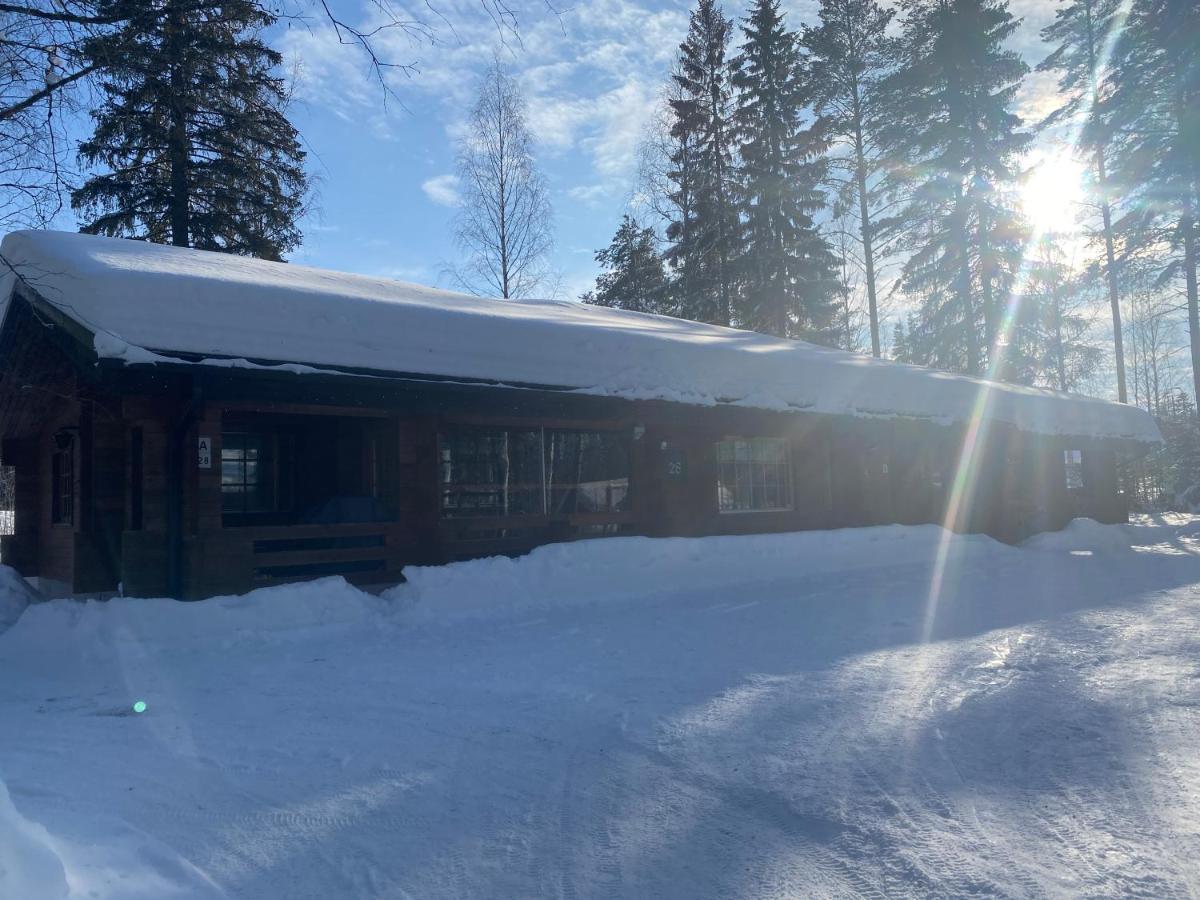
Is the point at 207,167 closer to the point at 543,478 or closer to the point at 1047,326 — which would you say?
the point at 543,478

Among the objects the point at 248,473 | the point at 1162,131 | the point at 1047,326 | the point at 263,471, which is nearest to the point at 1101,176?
the point at 1162,131

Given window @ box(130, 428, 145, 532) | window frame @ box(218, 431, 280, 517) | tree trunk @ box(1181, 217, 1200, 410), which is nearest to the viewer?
window @ box(130, 428, 145, 532)

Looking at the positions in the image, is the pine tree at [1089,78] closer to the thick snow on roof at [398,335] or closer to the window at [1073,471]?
the window at [1073,471]

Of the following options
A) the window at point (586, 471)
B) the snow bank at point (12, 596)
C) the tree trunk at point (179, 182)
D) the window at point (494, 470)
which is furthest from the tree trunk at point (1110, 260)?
the snow bank at point (12, 596)

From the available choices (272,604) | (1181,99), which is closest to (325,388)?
(272,604)

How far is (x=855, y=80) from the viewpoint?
96.7ft

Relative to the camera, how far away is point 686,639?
7.98 metres

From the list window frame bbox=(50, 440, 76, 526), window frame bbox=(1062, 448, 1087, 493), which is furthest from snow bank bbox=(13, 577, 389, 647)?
window frame bbox=(1062, 448, 1087, 493)

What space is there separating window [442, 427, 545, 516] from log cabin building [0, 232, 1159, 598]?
3cm

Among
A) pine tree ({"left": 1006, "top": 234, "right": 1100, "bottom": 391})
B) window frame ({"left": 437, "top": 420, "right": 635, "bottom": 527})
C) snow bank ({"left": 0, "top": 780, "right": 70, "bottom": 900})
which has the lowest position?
snow bank ({"left": 0, "top": 780, "right": 70, "bottom": 900})

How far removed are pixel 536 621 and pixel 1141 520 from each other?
2111 centimetres

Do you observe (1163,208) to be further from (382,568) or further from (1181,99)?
(382,568)

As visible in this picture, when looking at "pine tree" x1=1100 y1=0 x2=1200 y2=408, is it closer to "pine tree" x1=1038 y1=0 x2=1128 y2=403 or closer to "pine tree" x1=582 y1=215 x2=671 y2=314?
"pine tree" x1=1038 y1=0 x2=1128 y2=403

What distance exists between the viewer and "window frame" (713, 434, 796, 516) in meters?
13.9
